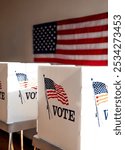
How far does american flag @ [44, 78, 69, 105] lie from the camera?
50.7 inches

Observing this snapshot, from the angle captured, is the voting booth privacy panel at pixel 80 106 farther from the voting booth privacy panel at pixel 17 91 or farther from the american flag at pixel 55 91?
the voting booth privacy panel at pixel 17 91

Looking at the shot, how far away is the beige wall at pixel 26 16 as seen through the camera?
2.68 meters

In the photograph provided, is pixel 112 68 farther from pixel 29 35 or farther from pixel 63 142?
pixel 29 35

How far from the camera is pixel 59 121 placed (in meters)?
1.34

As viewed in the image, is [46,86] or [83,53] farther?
[83,53]

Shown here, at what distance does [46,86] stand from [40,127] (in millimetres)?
249

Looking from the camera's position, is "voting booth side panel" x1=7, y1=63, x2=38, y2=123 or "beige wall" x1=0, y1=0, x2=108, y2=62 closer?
"voting booth side panel" x1=7, y1=63, x2=38, y2=123

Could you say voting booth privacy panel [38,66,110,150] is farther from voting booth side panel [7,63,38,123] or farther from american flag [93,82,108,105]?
voting booth side panel [7,63,38,123]

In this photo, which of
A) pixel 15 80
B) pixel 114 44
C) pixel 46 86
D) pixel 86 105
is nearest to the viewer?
pixel 114 44

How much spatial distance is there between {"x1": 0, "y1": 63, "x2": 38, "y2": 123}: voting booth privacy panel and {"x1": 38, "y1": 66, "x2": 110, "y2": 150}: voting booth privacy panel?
551 mm

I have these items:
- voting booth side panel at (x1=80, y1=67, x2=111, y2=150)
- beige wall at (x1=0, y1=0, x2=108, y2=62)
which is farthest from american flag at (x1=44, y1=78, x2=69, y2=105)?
beige wall at (x1=0, y1=0, x2=108, y2=62)

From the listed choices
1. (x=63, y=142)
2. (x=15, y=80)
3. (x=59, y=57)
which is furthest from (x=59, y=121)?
(x=59, y=57)

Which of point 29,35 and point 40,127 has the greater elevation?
point 29,35

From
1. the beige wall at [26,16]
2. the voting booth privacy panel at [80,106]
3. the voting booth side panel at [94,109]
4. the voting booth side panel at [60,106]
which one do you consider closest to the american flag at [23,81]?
the voting booth side panel at [60,106]
